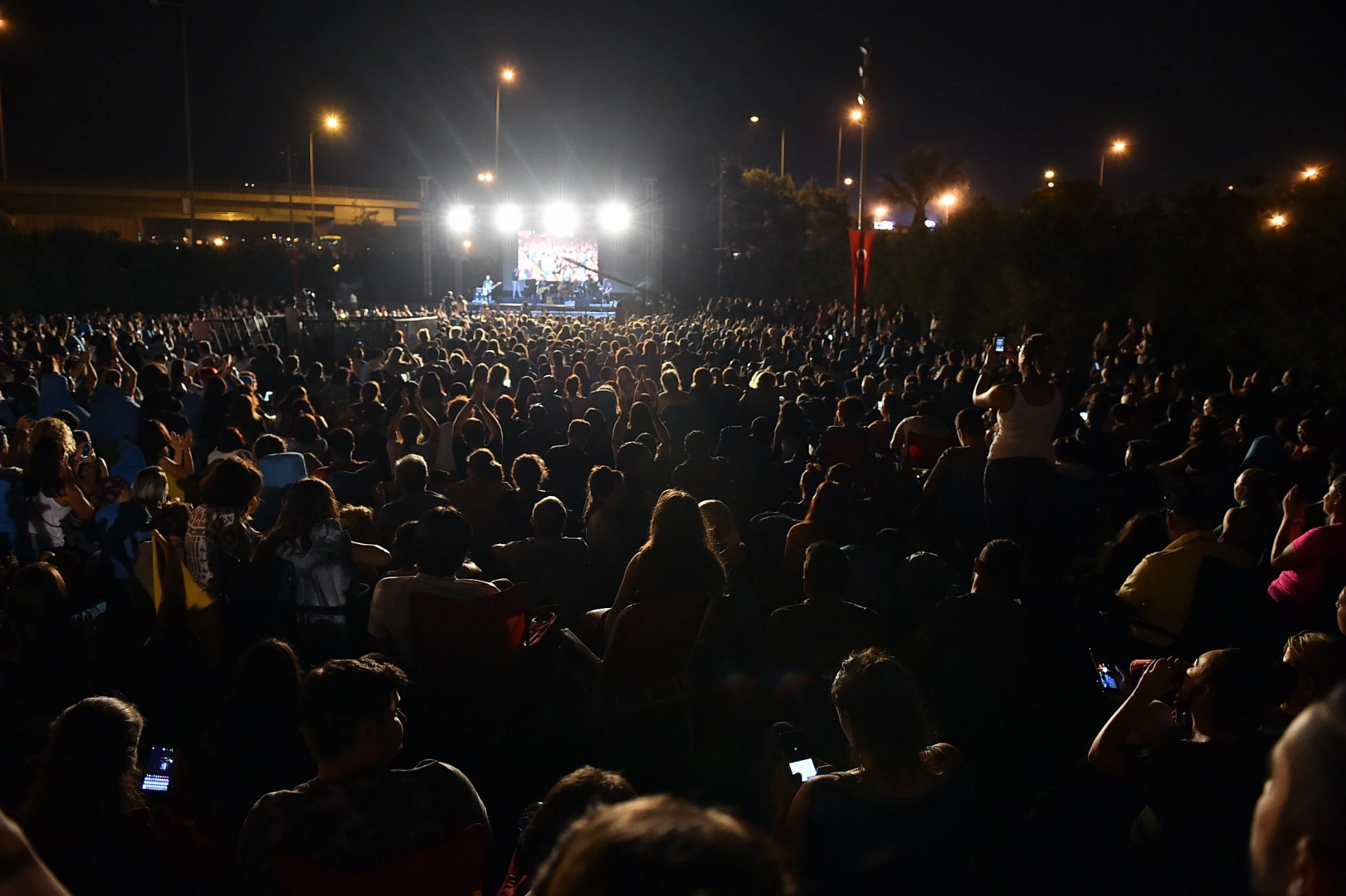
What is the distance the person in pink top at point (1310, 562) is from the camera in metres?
4.89

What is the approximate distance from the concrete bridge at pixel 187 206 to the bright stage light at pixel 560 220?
9945mm

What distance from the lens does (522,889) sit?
8.77 ft

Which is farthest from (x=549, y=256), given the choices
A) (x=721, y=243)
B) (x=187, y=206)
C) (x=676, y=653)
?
(x=676, y=653)

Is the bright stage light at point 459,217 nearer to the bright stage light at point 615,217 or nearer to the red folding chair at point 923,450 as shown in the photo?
the bright stage light at point 615,217

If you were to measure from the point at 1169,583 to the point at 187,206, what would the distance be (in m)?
71.4

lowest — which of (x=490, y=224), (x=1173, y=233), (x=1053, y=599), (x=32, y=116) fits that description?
(x=1053, y=599)

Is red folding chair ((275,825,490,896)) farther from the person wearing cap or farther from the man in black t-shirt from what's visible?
the person wearing cap

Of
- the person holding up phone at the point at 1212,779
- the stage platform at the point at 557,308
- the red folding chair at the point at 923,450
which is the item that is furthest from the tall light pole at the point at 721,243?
the person holding up phone at the point at 1212,779

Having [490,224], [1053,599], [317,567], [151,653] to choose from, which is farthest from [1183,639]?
[490,224]

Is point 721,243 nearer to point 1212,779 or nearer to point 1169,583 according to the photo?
point 1169,583

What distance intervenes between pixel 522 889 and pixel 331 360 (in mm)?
22543

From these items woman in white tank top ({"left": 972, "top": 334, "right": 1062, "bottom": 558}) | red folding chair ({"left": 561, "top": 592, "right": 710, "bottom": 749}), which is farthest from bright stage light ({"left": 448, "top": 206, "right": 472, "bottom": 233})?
red folding chair ({"left": 561, "top": 592, "right": 710, "bottom": 749})

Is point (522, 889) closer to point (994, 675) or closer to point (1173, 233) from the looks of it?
point (994, 675)

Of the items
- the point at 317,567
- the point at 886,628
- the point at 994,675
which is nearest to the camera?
the point at 994,675
